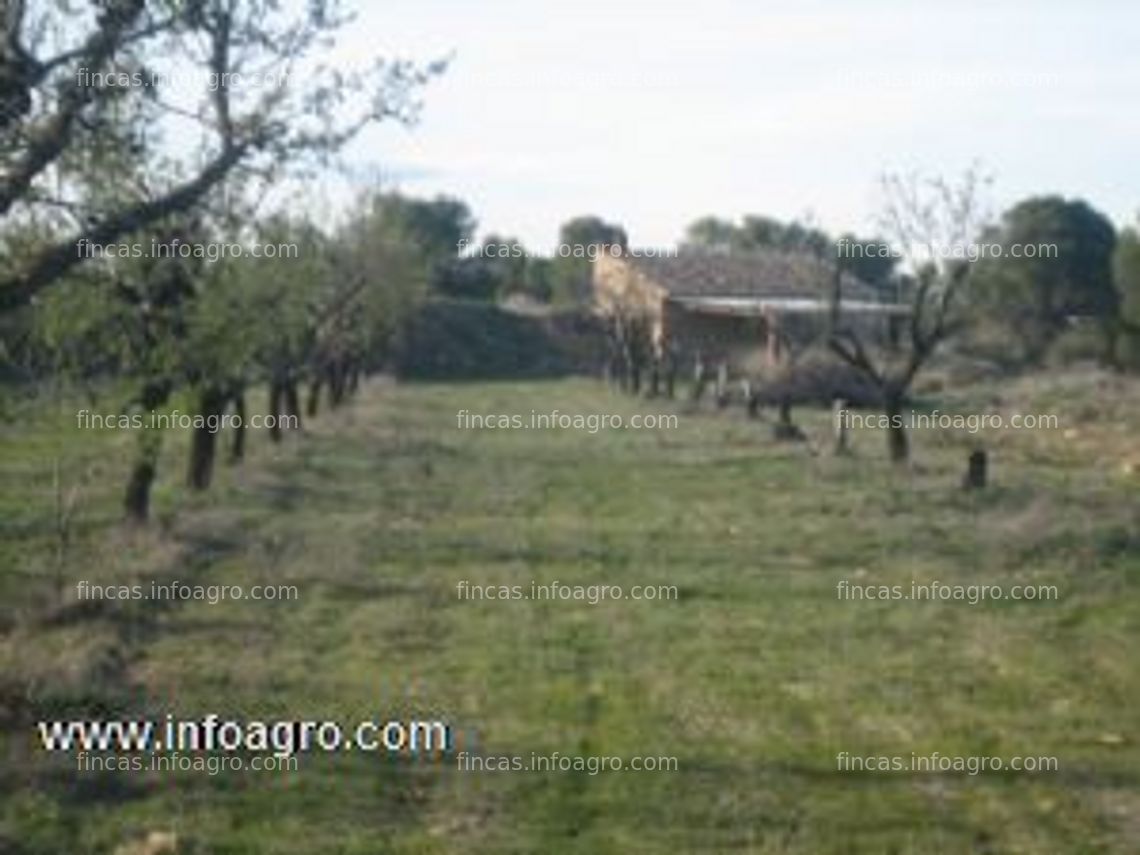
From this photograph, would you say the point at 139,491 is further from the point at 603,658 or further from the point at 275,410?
the point at 275,410

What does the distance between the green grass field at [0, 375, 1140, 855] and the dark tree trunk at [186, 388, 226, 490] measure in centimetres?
59

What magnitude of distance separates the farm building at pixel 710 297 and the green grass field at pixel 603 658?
130 ft

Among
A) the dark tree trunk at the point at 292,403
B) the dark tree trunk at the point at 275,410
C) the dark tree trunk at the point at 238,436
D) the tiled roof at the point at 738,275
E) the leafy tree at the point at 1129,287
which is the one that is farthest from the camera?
the tiled roof at the point at 738,275

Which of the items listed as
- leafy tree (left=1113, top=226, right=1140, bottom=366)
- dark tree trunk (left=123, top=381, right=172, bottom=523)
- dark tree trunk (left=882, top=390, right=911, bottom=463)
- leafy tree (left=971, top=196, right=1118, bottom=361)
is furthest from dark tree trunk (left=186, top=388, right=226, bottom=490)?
leafy tree (left=971, top=196, right=1118, bottom=361)

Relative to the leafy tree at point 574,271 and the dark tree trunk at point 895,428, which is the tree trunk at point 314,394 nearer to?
the dark tree trunk at point 895,428

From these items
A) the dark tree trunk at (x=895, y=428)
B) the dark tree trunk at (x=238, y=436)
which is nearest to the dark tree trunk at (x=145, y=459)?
the dark tree trunk at (x=238, y=436)

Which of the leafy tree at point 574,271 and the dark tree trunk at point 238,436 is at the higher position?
the leafy tree at point 574,271

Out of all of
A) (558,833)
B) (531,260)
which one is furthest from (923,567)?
(531,260)

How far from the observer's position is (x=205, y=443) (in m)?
28.4

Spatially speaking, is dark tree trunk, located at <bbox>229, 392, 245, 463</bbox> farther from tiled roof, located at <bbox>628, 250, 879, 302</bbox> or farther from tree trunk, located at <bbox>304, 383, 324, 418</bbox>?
tiled roof, located at <bbox>628, 250, 879, 302</bbox>

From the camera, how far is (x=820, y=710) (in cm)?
1447

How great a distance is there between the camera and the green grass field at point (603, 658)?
1105cm

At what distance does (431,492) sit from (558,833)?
19957 mm

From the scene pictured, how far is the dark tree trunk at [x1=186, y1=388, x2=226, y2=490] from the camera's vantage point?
28.1 m
